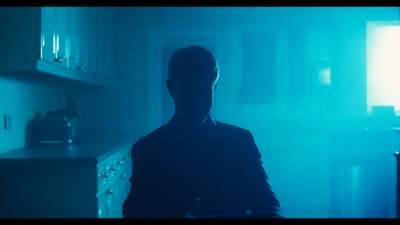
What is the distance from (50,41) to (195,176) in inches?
77.1

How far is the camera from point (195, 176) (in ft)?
2.18

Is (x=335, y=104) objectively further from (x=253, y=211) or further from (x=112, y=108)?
(x=253, y=211)

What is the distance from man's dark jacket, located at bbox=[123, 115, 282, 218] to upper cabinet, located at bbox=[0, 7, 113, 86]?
171 cm

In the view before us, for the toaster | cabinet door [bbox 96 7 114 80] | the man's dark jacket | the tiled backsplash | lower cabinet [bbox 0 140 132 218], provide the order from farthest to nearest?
cabinet door [bbox 96 7 114 80] → the toaster → the tiled backsplash → lower cabinet [bbox 0 140 132 218] → the man's dark jacket

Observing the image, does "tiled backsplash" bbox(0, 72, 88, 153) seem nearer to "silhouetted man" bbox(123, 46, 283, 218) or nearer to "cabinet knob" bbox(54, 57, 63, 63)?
"cabinet knob" bbox(54, 57, 63, 63)

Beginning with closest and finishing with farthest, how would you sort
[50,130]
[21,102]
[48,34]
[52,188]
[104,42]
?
[52,188], [48,34], [21,102], [50,130], [104,42]

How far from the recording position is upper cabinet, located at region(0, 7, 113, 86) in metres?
2.21

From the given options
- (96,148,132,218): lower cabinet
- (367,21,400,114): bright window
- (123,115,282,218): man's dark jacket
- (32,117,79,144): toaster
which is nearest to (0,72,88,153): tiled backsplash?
(32,117,79,144): toaster

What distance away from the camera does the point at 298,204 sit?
4.23 metres

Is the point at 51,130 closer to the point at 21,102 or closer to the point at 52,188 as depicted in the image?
the point at 21,102

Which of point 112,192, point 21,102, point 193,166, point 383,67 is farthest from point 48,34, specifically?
point 383,67
